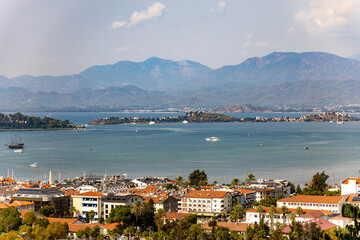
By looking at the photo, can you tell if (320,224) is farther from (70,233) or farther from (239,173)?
(239,173)

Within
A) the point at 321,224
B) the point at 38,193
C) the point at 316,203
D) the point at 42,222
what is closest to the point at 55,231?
the point at 42,222

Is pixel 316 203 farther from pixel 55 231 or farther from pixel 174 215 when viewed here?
pixel 55 231

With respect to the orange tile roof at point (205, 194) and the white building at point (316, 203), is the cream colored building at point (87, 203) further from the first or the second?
the white building at point (316, 203)

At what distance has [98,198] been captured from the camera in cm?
2252

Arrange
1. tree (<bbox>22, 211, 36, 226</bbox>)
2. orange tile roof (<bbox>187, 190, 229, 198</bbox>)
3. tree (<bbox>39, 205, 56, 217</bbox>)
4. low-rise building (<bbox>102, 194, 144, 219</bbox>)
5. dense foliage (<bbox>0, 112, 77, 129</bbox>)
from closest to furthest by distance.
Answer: tree (<bbox>22, 211, 36, 226</bbox>) < tree (<bbox>39, 205, 56, 217</bbox>) < low-rise building (<bbox>102, 194, 144, 219</bbox>) < orange tile roof (<bbox>187, 190, 229, 198</bbox>) < dense foliage (<bbox>0, 112, 77, 129</bbox>)

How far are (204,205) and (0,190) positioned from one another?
30.1ft

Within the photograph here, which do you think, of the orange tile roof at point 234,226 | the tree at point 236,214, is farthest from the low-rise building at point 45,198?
the tree at point 236,214

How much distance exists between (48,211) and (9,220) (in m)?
2.60

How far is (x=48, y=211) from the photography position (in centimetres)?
2162

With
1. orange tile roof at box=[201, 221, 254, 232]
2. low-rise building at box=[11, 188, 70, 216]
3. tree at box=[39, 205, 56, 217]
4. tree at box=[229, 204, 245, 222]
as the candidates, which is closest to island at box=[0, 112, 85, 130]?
low-rise building at box=[11, 188, 70, 216]

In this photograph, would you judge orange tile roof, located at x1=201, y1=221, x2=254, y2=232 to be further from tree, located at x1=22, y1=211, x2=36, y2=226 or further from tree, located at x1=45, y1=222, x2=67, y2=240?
tree, located at x1=22, y1=211, x2=36, y2=226

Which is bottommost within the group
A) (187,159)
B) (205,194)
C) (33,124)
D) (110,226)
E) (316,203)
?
(110,226)

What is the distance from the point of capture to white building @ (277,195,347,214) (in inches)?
819

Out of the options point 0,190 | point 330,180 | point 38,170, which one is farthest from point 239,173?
point 0,190
